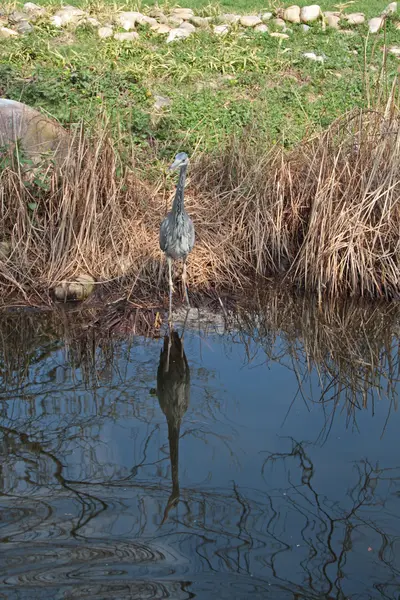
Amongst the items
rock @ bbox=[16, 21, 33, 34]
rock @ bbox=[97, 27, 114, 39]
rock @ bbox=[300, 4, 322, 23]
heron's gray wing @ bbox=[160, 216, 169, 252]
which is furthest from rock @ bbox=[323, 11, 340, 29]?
heron's gray wing @ bbox=[160, 216, 169, 252]

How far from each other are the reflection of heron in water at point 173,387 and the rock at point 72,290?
1.03 meters

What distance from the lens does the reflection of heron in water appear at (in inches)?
207

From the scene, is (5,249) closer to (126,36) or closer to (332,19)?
(126,36)

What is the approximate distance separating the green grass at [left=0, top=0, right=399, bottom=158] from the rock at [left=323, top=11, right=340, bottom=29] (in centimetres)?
35

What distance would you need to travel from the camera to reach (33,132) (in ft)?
26.3

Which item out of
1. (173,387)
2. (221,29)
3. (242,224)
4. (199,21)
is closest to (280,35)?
(221,29)

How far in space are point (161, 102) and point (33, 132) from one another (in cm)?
304

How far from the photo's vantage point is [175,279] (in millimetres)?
7781

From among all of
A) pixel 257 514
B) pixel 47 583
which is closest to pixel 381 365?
pixel 257 514

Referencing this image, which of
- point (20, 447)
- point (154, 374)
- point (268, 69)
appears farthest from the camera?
point (268, 69)

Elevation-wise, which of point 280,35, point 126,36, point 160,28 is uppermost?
point 160,28

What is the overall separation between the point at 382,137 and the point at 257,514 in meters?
4.18

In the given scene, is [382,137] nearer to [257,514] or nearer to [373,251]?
[373,251]

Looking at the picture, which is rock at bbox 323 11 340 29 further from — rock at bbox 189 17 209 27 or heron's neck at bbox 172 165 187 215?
heron's neck at bbox 172 165 187 215
